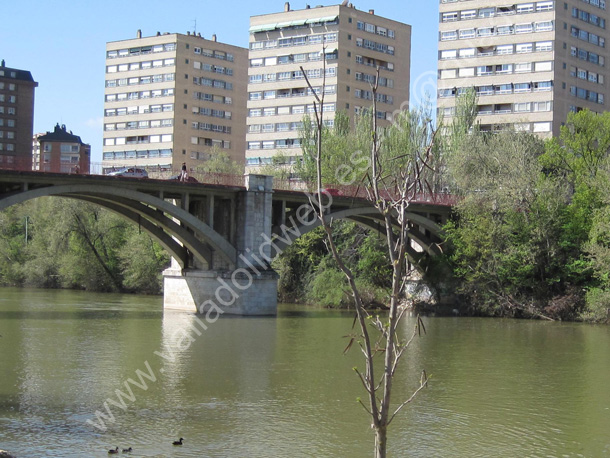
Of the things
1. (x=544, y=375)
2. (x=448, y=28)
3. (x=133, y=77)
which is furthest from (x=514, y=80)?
(x=544, y=375)

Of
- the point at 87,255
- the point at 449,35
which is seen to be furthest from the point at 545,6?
the point at 87,255

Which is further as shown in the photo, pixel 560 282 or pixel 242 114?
pixel 242 114

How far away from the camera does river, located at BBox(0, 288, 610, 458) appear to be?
15359 millimetres

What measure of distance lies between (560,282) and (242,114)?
63.7 m

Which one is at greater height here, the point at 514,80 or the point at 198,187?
the point at 514,80

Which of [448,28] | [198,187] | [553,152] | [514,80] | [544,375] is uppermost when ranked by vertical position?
[448,28]

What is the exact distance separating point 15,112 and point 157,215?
292 feet

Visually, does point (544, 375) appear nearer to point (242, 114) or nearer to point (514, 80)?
point (514, 80)

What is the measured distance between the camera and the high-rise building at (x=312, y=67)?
281 ft

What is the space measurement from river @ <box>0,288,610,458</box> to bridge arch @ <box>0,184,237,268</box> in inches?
225

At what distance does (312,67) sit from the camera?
281 ft

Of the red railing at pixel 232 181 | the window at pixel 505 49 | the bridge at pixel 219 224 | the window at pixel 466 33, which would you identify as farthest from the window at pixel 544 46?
the bridge at pixel 219 224

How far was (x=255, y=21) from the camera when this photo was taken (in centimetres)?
9125

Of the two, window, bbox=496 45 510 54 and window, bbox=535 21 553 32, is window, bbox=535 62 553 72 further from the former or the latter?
window, bbox=535 21 553 32
